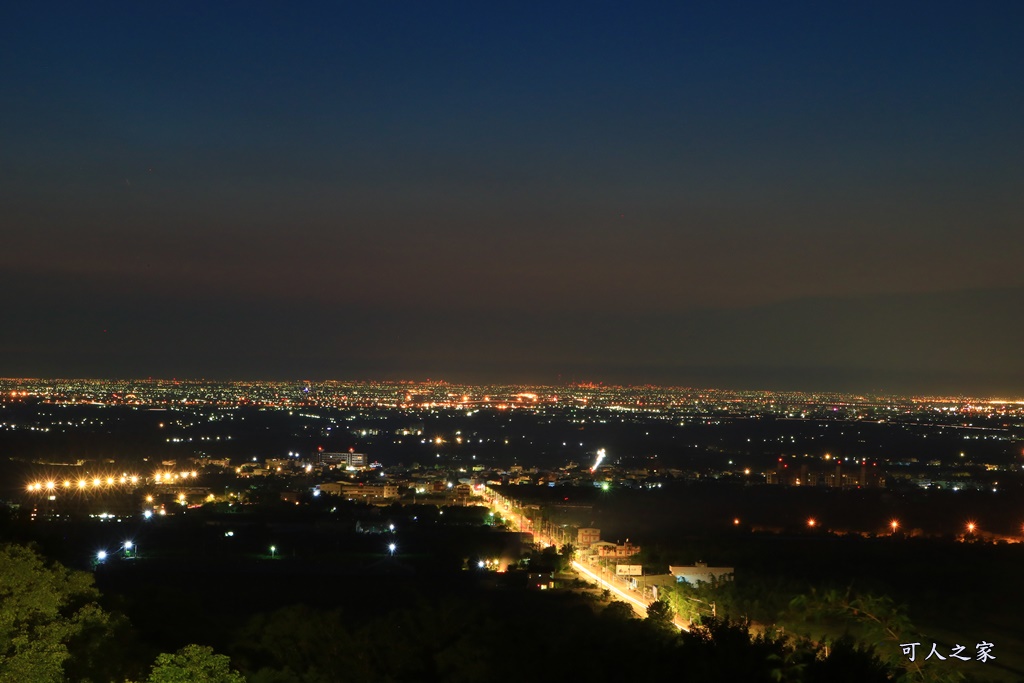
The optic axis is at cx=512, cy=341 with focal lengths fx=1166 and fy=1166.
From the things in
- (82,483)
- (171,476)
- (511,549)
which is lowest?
(171,476)

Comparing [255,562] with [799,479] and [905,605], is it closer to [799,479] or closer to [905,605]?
[905,605]

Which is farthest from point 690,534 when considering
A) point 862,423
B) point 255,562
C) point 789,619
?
point 862,423

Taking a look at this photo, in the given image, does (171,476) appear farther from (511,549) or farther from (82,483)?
(511,549)

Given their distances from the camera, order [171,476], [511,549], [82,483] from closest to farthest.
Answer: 1. [511,549]
2. [82,483]
3. [171,476]

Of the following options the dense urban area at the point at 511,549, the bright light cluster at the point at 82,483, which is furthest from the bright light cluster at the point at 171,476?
the bright light cluster at the point at 82,483

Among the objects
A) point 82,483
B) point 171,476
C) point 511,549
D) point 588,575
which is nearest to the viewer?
point 588,575

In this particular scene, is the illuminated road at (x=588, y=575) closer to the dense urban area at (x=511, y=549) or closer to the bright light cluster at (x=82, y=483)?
the dense urban area at (x=511, y=549)

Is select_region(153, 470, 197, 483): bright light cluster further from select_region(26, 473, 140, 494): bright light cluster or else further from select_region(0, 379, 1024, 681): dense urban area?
select_region(26, 473, 140, 494): bright light cluster

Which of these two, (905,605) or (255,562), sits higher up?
(905,605)

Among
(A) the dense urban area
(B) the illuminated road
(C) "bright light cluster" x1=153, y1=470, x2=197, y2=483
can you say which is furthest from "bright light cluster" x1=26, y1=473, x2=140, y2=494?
(B) the illuminated road

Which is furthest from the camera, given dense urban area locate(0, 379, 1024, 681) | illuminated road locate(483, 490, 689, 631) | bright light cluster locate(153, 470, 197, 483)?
bright light cluster locate(153, 470, 197, 483)

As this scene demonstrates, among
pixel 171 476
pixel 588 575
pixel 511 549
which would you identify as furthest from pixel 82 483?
pixel 588 575
